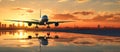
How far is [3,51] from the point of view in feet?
78.5

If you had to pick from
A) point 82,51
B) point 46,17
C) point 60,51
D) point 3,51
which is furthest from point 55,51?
point 46,17

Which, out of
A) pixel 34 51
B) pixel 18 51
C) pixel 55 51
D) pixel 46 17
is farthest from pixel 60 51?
pixel 46 17

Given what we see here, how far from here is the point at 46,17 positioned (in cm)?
7244

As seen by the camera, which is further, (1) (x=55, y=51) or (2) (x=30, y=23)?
(2) (x=30, y=23)

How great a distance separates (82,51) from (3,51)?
655cm

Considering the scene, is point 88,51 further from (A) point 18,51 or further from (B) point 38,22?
(B) point 38,22

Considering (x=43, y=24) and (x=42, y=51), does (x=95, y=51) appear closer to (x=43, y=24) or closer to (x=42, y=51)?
(x=42, y=51)

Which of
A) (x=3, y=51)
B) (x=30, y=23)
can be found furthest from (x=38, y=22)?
(x=3, y=51)

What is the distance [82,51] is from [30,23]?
52110 millimetres

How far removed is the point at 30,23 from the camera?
244 feet

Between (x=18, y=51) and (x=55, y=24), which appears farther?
(x=55, y=24)

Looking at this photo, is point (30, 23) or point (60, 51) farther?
point (30, 23)

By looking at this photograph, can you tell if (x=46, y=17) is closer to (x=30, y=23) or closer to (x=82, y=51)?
(x=30, y=23)

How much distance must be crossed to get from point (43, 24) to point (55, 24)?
335 centimetres
